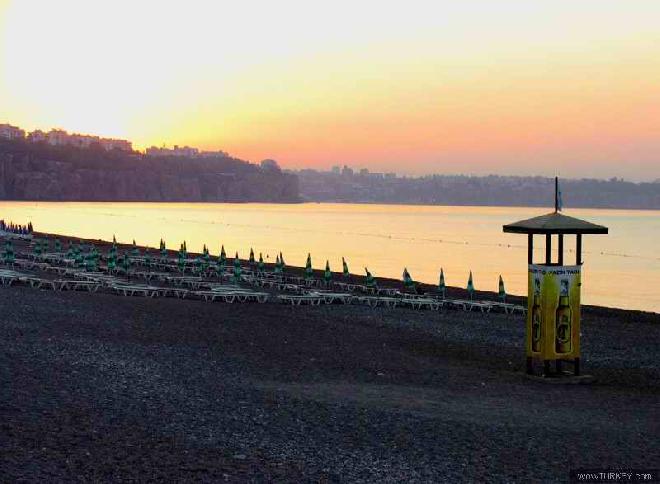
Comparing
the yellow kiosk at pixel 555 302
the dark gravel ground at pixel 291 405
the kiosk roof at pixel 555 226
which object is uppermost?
the kiosk roof at pixel 555 226

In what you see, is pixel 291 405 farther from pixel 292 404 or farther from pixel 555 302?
pixel 555 302

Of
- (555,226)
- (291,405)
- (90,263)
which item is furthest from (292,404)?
(90,263)

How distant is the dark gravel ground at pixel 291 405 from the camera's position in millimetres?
8594

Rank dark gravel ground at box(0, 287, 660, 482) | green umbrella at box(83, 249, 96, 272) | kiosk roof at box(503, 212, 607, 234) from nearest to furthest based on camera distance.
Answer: dark gravel ground at box(0, 287, 660, 482) < kiosk roof at box(503, 212, 607, 234) < green umbrella at box(83, 249, 96, 272)

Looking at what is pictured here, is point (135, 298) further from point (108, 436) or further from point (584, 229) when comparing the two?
point (108, 436)

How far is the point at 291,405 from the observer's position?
1151cm

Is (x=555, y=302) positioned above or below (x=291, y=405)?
above

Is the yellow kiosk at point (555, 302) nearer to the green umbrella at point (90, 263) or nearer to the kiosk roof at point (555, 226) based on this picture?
the kiosk roof at point (555, 226)

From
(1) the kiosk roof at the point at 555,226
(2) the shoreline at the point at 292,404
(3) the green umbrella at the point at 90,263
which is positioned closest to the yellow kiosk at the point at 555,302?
(1) the kiosk roof at the point at 555,226

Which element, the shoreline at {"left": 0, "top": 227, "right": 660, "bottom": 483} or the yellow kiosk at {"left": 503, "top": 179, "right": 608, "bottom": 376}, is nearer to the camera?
the shoreline at {"left": 0, "top": 227, "right": 660, "bottom": 483}

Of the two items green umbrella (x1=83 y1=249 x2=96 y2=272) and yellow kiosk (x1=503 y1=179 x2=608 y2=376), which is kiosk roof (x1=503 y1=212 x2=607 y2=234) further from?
green umbrella (x1=83 y1=249 x2=96 y2=272)

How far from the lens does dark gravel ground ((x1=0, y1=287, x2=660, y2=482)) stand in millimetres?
8594

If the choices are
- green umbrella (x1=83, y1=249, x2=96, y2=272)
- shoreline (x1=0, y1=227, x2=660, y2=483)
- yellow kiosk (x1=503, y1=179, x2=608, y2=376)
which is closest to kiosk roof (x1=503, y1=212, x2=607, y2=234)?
yellow kiosk (x1=503, y1=179, x2=608, y2=376)

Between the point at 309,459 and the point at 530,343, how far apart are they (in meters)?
7.64
